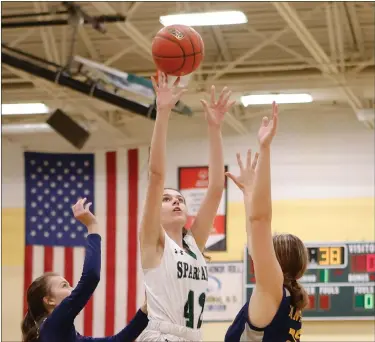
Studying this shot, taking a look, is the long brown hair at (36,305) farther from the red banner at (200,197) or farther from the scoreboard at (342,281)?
the red banner at (200,197)

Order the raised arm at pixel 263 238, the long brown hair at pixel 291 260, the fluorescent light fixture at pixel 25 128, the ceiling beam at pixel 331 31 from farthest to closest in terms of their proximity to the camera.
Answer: the fluorescent light fixture at pixel 25 128 < the ceiling beam at pixel 331 31 < the long brown hair at pixel 291 260 < the raised arm at pixel 263 238

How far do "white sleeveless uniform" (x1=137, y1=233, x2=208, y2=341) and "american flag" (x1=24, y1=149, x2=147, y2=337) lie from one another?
10673 millimetres

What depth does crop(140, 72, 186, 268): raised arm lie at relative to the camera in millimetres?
4172

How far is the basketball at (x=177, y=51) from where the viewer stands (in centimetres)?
493

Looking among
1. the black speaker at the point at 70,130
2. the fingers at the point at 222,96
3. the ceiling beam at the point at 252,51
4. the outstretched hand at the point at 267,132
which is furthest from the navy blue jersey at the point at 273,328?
the black speaker at the point at 70,130

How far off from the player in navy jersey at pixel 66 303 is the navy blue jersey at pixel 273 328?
1187mm

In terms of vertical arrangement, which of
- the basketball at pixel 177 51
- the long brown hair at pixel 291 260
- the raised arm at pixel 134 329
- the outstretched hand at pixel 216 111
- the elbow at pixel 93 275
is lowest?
the raised arm at pixel 134 329

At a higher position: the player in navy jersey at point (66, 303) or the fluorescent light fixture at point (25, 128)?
the fluorescent light fixture at point (25, 128)

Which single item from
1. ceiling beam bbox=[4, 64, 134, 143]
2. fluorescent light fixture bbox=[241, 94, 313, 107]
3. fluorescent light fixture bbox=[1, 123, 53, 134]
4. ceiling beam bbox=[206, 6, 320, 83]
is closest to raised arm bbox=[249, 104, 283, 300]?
ceiling beam bbox=[206, 6, 320, 83]

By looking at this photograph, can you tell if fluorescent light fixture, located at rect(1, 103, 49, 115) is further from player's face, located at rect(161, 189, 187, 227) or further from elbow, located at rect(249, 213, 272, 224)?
elbow, located at rect(249, 213, 272, 224)

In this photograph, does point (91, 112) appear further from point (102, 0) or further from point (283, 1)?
point (283, 1)

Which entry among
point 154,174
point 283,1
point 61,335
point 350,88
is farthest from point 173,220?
point 350,88

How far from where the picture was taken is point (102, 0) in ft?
33.9

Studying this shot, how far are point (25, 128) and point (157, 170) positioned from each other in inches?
438
